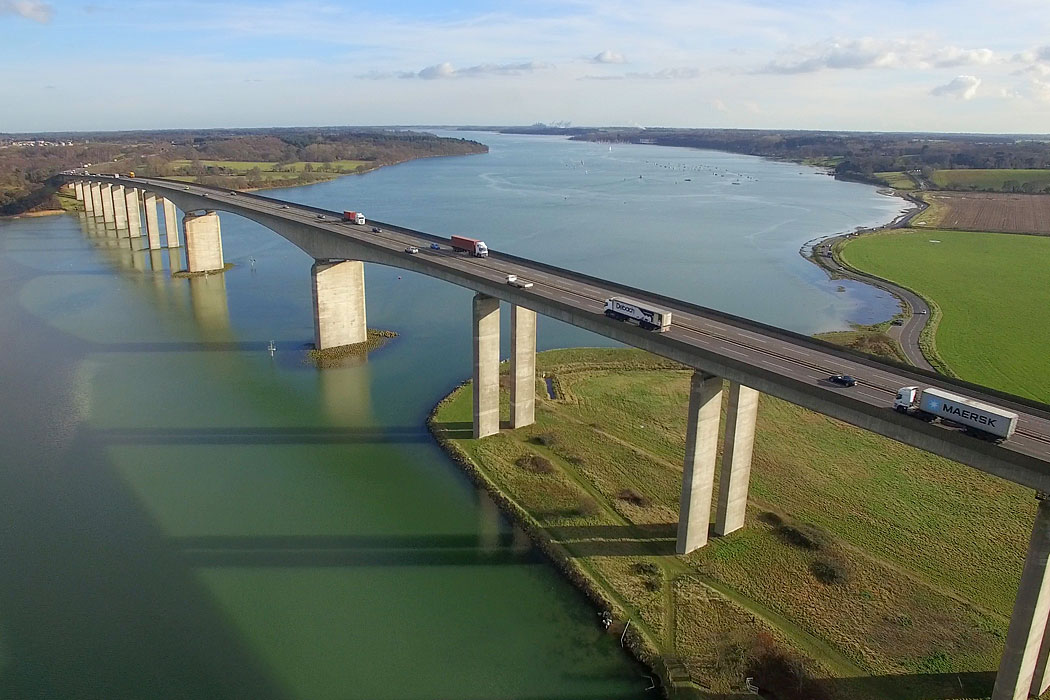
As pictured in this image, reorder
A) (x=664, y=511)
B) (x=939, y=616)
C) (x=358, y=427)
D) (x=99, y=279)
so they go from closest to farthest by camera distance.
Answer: (x=939, y=616) < (x=664, y=511) < (x=358, y=427) < (x=99, y=279)

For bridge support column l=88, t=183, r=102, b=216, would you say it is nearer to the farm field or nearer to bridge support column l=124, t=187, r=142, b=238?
bridge support column l=124, t=187, r=142, b=238

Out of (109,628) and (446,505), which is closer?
(109,628)

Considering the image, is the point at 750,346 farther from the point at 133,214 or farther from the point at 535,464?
the point at 133,214

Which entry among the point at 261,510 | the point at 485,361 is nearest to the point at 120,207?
the point at 485,361

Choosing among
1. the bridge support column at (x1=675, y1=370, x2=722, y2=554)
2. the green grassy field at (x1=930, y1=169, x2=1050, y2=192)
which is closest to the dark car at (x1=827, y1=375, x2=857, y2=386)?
the bridge support column at (x1=675, y1=370, x2=722, y2=554)

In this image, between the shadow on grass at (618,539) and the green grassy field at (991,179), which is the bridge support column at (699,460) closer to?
the shadow on grass at (618,539)

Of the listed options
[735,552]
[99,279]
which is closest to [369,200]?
[99,279]

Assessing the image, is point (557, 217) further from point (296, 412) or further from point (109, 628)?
point (109, 628)
